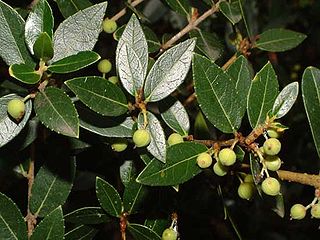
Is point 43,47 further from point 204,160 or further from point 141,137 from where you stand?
point 204,160

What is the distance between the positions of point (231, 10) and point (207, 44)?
0.09 metres

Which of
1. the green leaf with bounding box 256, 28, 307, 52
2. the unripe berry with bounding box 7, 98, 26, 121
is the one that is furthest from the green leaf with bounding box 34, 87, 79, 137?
the green leaf with bounding box 256, 28, 307, 52

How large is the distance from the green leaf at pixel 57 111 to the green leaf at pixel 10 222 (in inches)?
7.3

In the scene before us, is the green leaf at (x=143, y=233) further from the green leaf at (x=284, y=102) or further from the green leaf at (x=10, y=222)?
the green leaf at (x=284, y=102)

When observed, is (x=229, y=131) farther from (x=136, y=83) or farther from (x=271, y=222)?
(x=271, y=222)

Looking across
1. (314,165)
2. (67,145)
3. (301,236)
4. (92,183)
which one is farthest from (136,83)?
(301,236)

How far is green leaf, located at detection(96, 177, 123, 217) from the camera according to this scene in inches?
42.5

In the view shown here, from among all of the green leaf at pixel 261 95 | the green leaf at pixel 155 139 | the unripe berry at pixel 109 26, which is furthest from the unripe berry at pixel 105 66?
the green leaf at pixel 261 95

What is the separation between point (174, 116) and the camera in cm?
111

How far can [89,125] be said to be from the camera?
0.99m

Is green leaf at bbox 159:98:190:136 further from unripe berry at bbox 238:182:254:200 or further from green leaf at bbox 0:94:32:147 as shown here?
green leaf at bbox 0:94:32:147

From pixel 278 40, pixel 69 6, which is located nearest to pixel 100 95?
pixel 69 6

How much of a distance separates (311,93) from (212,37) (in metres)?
0.31

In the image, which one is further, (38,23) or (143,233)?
(143,233)
